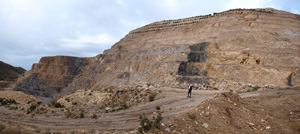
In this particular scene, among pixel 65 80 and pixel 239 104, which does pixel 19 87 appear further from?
pixel 239 104

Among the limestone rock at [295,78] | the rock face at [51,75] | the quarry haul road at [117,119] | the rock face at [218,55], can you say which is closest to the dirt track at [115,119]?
the quarry haul road at [117,119]

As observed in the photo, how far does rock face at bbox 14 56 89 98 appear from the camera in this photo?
1863 inches

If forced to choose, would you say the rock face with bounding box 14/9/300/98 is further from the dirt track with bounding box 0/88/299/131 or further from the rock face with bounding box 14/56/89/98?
the rock face with bounding box 14/56/89/98

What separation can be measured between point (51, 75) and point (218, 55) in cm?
4243

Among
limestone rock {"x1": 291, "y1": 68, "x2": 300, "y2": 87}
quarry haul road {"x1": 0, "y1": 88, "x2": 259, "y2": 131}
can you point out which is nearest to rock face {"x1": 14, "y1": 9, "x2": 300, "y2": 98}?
limestone rock {"x1": 291, "y1": 68, "x2": 300, "y2": 87}

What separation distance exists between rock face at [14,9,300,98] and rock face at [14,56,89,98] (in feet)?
42.4

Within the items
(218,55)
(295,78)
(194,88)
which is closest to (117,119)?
(194,88)

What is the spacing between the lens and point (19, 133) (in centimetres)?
802

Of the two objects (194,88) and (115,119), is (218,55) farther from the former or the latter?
(115,119)

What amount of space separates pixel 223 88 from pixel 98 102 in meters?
13.3

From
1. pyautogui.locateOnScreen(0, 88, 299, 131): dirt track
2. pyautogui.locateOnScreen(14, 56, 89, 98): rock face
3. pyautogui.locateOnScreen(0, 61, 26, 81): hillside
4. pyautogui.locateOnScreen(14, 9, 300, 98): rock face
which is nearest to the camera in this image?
pyautogui.locateOnScreen(0, 88, 299, 131): dirt track

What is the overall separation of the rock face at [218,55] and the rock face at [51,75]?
12.9 metres

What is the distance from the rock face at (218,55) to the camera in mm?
21359

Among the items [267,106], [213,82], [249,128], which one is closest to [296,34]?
[213,82]
